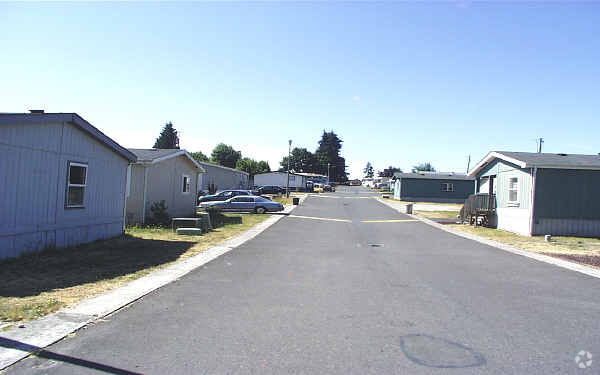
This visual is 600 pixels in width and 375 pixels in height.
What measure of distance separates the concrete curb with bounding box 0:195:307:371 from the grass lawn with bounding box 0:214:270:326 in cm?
25

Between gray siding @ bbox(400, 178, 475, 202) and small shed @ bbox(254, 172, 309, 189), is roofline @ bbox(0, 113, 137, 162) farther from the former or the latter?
small shed @ bbox(254, 172, 309, 189)

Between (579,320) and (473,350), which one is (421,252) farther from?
(473,350)

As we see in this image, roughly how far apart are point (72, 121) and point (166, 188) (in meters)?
9.05

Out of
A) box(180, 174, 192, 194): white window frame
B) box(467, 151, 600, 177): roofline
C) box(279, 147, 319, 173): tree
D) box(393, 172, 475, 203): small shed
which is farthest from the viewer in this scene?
box(279, 147, 319, 173): tree

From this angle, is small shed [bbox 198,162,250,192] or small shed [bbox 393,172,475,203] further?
small shed [bbox 393,172,475,203]

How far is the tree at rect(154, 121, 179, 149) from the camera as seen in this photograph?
3297 inches

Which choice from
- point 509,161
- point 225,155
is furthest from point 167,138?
point 509,161

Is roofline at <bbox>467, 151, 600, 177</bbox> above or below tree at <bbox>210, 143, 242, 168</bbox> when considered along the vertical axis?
below

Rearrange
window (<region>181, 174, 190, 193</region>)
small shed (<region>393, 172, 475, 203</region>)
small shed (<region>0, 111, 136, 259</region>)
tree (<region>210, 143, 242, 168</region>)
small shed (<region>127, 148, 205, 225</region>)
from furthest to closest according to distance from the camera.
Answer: tree (<region>210, 143, 242, 168</region>)
small shed (<region>393, 172, 475, 203</region>)
window (<region>181, 174, 190, 193</region>)
small shed (<region>127, 148, 205, 225</region>)
small shed (<region>0, 111, 136, 259</region>)

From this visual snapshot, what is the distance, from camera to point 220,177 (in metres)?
45.0

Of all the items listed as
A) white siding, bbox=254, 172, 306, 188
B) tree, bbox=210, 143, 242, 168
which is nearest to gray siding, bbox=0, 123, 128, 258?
white siding, bbox=254, 172, 306, 188

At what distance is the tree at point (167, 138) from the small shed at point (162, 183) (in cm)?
6441

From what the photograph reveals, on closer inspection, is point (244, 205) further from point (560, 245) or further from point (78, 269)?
point (78, 269)

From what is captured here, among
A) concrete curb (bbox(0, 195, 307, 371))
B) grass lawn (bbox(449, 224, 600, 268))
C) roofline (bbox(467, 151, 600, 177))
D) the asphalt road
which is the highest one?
roofline (bbox(467, 151, 600, 177))
